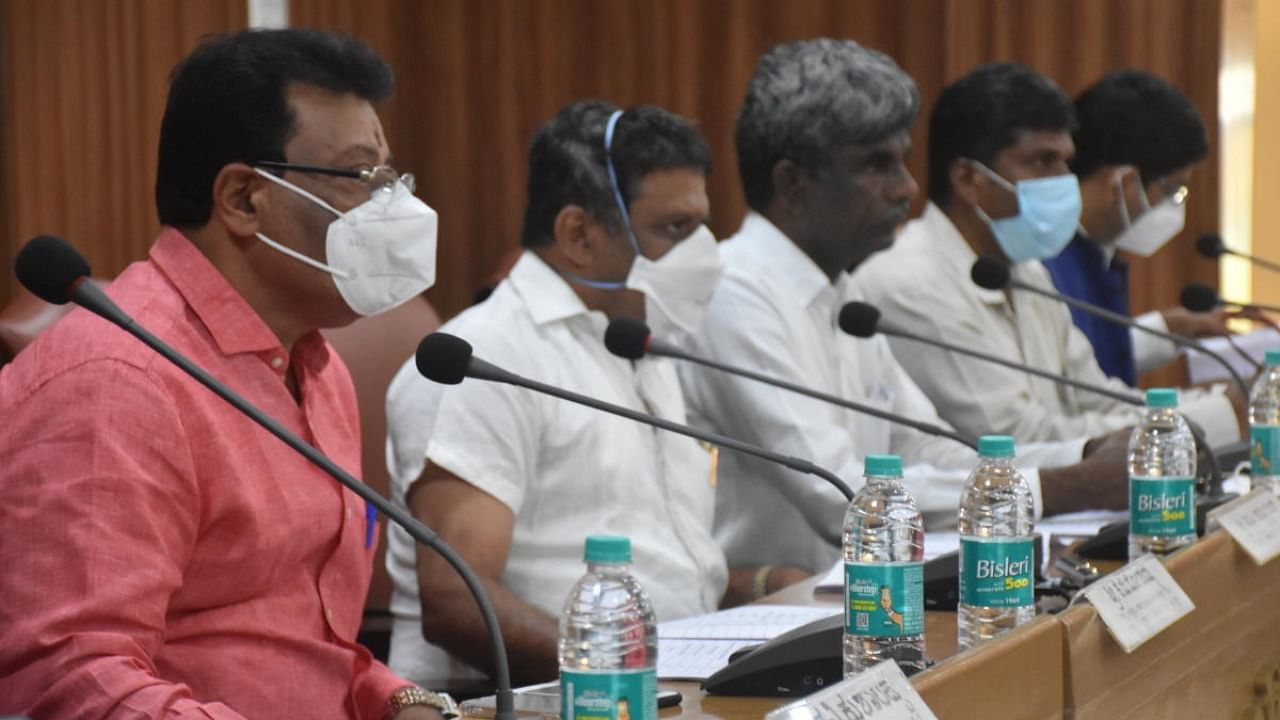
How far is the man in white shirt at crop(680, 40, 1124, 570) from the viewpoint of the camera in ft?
9.66

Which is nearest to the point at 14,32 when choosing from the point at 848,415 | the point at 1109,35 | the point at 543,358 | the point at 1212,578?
the point at 543,358

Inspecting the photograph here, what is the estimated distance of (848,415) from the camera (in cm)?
315

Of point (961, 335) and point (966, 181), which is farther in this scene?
point (966, 181)

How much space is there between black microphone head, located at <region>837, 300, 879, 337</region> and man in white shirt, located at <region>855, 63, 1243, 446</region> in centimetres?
104

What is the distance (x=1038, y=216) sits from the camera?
376 cm

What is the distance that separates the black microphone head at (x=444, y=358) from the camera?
1.70 meters

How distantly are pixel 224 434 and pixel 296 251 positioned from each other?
0.29 m

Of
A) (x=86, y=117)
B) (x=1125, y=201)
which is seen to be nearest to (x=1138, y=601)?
(x=1125, y=201)

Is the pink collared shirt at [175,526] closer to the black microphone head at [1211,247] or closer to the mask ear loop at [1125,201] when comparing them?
the black microphone head at [1211,247]

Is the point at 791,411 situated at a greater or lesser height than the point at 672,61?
lesser

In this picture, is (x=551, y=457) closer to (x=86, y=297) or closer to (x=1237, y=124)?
(x=86, y=297)

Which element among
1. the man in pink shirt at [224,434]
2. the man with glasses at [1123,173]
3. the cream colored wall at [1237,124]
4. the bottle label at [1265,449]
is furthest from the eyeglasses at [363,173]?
the cream colored wall at [1237,124]

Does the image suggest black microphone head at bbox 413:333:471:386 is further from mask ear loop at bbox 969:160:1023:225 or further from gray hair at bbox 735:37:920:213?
mask ear loop at bbox 969:160:1023:225

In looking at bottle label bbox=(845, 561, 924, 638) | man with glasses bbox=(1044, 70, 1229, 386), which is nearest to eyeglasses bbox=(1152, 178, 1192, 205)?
man with glasses bbox=(1044, 70, 1229, 386)
